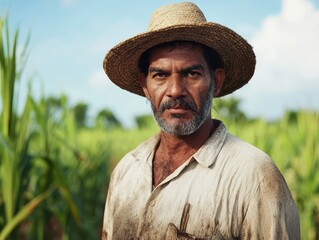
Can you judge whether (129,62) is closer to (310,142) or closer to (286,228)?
(286,228)

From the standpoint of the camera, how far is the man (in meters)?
1.68

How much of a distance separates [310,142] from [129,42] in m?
3.65

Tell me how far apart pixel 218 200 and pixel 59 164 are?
2.90 meters

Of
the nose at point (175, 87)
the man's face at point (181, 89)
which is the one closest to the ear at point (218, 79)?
the man's face at point (181, 89)

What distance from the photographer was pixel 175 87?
1.77 metres

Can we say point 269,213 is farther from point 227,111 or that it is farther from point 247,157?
point 227,111

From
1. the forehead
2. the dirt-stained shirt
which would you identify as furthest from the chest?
the forehead

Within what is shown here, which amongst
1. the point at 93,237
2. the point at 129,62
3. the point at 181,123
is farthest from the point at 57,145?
the point at 181,123

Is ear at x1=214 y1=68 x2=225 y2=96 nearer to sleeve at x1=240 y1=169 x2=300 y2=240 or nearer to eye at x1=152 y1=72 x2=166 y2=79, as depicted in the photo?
eye at x1=152 y1=72 x2=166 y2=79

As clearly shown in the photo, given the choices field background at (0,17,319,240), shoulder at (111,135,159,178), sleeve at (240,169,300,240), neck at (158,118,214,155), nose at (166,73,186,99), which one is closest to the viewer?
sleeve at (240,169,300,240)

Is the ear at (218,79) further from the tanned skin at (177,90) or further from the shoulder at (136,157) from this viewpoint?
the shoulder at (136,157)

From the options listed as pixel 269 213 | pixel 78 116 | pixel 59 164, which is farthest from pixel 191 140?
pixel 78 116

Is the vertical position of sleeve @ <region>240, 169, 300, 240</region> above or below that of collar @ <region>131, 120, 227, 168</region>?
below

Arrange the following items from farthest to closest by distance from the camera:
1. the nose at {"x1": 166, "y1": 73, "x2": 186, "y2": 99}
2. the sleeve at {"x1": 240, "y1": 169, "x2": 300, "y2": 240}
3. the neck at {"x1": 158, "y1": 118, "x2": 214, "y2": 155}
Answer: the neck at {"x1": 158, "y1": 118, "x2": 214, "y2": 155}
the nose at {"x1": 166, "y1": 73, "x2": 186, "y2": 99}
the sleeve at {"x1": 240, "y1": 169, "x2": 300, "y2": 240}
